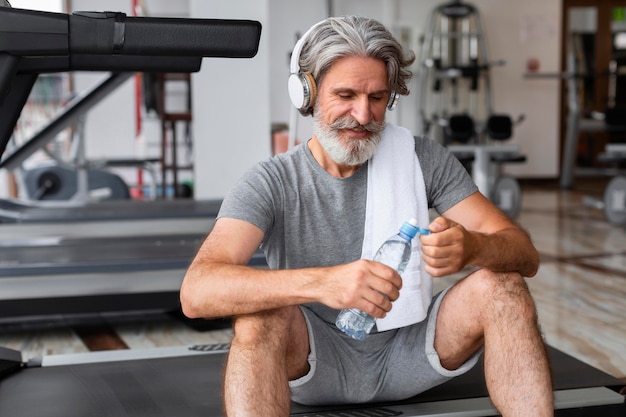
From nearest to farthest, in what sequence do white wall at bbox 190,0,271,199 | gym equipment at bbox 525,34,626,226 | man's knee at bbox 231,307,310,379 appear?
man's knee at bbox 231,307,310,379 → white wall at bbox 190,0,271,199 → gym equipment at bbox 525,34,626,226

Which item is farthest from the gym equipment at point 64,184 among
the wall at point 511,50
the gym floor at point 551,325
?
the wall at point 511,50

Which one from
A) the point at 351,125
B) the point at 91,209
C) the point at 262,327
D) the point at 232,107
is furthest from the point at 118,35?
the point at 232,107

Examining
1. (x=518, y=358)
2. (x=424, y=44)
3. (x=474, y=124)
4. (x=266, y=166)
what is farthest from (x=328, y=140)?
(x=424, y=44)

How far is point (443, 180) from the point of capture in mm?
1810

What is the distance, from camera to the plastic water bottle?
61.3 inches

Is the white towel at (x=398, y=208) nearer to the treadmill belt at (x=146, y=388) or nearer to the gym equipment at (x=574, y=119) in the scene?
the treadmill belt at (x=146, y=388)

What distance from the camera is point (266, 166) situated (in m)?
1.73

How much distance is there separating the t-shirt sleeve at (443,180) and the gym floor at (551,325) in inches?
40.4

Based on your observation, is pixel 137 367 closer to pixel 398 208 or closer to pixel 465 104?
pixel 398 208

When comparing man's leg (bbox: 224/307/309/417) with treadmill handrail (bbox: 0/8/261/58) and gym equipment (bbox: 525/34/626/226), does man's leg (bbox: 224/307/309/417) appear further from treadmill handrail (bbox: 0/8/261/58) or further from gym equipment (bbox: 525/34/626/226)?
gym equipment (bbox: 525/34/626/226)

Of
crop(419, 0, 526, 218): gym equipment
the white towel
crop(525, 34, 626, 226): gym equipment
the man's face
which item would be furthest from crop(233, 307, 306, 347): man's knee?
crop(525, 34, 626, 226): gym equipment

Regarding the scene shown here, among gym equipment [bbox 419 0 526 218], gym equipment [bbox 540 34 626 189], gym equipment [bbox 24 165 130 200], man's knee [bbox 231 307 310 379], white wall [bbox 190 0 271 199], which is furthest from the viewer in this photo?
gym equipment [bbox 540 34 626 189]

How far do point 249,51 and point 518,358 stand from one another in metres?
0.77

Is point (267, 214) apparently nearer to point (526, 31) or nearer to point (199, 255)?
point (199, 255)
